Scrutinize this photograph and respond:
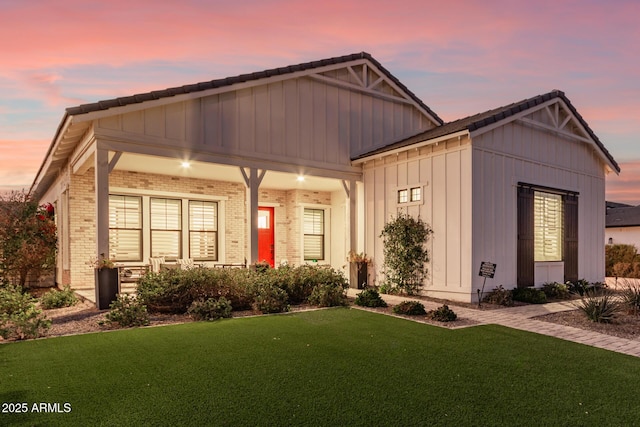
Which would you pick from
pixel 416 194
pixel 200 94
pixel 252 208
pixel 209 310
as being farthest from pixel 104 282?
pixel 416 194

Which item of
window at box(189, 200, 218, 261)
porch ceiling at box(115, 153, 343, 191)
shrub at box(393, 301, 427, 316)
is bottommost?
shrub at box(393, 301, 427, 316)

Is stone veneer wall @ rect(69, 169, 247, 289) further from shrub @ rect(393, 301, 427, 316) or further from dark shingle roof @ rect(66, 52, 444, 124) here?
shrub @ rect(393, 301, 427, 316)

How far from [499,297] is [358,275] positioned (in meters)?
3.99

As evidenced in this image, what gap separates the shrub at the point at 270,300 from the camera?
26.3ft

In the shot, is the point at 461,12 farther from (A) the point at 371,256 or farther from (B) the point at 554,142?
(A) the point at 371,256

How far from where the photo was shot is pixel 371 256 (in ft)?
39.9

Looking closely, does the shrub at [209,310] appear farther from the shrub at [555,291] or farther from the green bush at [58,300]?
the shrub at [555,291]

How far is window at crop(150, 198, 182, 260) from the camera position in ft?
40.7

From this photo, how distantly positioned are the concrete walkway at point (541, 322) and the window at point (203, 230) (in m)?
6.35

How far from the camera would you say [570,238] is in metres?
12.1

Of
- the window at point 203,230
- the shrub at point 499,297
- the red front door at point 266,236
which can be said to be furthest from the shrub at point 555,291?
the window at point 203,230

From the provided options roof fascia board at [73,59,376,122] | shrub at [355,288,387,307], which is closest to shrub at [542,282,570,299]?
shrub at [355,288,387,307]

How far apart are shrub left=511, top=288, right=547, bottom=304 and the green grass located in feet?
13.0

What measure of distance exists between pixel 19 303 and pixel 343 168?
860cm
